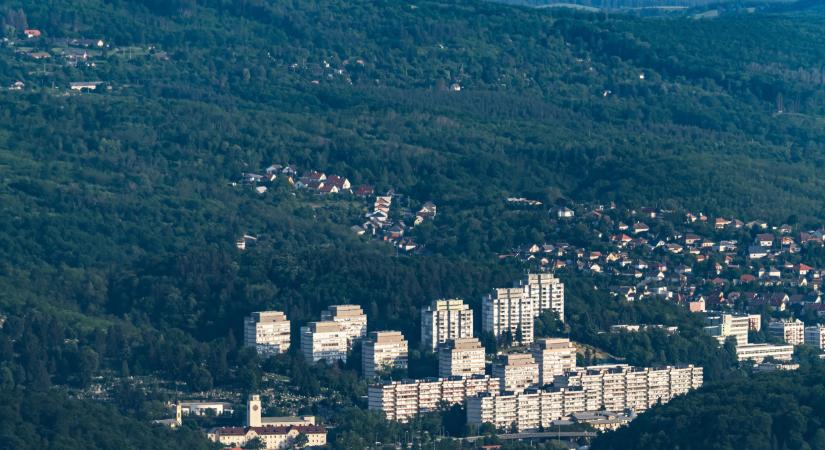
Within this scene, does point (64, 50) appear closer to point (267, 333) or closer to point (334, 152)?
point (334, 152)

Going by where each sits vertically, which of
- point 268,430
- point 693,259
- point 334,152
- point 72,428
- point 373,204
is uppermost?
point 72,428

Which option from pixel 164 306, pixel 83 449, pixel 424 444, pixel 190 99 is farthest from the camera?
pixel 190 99

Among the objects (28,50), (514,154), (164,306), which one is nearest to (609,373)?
(164,306)

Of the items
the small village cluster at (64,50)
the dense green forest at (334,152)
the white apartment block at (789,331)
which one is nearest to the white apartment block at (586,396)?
the dense green forest at (334,152)

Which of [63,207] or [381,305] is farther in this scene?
[63,207]

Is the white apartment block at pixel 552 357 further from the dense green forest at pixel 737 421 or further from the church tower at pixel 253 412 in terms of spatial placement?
the church tower at pixel 253 412

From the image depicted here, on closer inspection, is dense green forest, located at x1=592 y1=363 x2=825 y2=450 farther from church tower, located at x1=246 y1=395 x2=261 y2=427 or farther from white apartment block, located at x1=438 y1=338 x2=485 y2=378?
church tower, located at x1=246 y1=395 x2=261 y2=427

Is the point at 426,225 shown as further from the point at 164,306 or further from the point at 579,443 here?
the point at 579,443

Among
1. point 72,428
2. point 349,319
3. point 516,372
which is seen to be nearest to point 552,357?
point 516,372

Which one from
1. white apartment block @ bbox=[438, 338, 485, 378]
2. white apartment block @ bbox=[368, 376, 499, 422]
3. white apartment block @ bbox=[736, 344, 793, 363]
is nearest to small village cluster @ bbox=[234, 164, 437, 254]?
white apartment block @ bbox=[736, 344, 793, 363]
